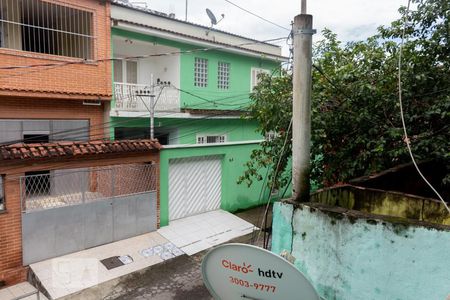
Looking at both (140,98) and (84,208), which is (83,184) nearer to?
(84,208)

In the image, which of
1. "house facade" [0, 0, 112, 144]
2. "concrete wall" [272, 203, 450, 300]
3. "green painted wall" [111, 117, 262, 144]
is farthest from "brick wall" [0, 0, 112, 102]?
"concrete wall" [272, 203, 450, 300]

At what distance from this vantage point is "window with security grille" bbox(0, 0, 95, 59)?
30.8 feet

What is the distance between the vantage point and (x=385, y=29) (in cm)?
651

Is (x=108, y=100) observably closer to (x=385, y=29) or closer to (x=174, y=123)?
(x=174, y=123)

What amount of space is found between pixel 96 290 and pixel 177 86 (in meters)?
7.88

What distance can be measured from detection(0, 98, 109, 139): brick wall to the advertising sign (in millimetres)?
8475

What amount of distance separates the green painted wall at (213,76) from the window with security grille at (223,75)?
150 mm

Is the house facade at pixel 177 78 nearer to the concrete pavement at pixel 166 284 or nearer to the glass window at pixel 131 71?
the glass window at pixel 131 71

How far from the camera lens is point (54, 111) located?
9766mm

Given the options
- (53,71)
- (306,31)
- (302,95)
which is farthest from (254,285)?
(53,71)

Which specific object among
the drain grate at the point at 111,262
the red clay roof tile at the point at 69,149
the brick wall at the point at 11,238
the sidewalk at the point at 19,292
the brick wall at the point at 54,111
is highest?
the brick wall at the point at 54,111

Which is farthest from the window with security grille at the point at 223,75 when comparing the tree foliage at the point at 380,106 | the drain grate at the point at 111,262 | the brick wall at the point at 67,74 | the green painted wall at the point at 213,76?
the drain grate at the point at 111,262

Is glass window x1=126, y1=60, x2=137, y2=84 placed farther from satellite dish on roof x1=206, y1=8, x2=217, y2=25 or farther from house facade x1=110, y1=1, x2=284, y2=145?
satellite dish on roof x1=206, y1=8, x2=217, y2=25

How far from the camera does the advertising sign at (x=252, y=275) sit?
2588 mm
